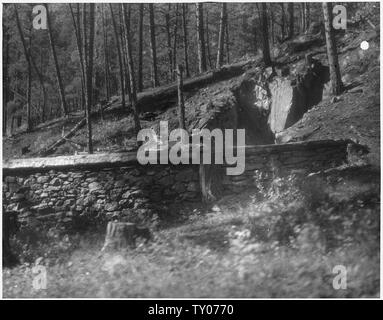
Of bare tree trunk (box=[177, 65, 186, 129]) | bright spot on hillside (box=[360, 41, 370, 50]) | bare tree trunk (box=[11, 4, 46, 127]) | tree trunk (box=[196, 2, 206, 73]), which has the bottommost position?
bare tree trunk (box=[177, 65, 186, 129])

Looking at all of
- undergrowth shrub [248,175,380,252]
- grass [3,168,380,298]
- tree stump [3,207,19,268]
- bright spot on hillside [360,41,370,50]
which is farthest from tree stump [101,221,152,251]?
bright spot on hillside [360,41,370,50]

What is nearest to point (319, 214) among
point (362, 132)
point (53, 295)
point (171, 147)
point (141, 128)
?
point (362, 132)

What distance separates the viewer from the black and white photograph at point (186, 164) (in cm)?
597

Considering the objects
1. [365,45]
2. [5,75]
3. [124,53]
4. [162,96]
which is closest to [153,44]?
[124,53]

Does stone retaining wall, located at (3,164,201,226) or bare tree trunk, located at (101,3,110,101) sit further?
bare tree trunk, located at (101,3,110,101)

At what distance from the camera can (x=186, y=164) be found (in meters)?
7.12

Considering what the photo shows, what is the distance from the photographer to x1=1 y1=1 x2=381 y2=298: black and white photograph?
5.97 m

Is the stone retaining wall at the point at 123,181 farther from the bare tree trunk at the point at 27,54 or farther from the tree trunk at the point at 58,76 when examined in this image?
the bare tree trunk at the point at 27,54

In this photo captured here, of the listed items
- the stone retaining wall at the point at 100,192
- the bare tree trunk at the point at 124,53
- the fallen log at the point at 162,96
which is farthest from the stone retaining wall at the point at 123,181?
the bare tree trunk at the point at 124,53

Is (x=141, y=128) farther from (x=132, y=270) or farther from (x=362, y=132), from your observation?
(x=362, y=132)

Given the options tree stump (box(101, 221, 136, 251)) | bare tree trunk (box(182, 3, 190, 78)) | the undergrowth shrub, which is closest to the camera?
the undergrowth shrub

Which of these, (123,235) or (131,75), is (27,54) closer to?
(131,75)

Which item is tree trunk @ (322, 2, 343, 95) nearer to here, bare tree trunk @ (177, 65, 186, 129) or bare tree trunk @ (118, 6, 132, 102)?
bare tree trunk @ (177, 65, 186, 129)
